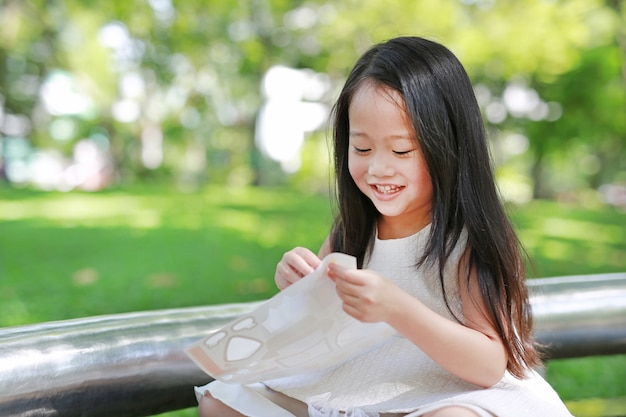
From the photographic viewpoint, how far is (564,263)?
17.9 feet

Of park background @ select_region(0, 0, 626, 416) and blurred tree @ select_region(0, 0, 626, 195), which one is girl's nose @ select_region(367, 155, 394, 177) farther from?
blurred tree @ select_region(0, 0, 626, 195)

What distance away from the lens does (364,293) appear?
115 centimetres

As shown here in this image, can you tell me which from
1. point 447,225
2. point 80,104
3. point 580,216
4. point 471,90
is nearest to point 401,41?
point 471,90

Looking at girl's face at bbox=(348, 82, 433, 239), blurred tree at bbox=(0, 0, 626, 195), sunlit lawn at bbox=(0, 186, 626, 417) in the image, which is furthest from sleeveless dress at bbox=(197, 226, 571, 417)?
blurred tree at bbox=(0, 0, 626, 195)

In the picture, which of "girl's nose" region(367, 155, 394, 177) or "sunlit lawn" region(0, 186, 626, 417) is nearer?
"girl's nose" region(367, 155, 394, 177)

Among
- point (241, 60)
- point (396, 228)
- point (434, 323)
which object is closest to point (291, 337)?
point (434, 323)

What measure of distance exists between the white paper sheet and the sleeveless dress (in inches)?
2.3

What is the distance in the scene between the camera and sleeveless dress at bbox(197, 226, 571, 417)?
130cm

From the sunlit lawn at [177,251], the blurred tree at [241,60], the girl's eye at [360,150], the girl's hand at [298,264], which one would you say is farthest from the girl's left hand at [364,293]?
the blurred tree at [241,60]

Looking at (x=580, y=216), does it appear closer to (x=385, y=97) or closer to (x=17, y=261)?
(x=17, y=261)

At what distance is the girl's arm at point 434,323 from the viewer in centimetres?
116

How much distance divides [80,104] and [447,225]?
19395 mm

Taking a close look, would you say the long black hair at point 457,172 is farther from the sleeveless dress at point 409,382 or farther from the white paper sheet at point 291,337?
the white paper sheet at point 291,337

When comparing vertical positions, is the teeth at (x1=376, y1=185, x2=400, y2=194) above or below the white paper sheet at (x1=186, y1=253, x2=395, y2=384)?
above
